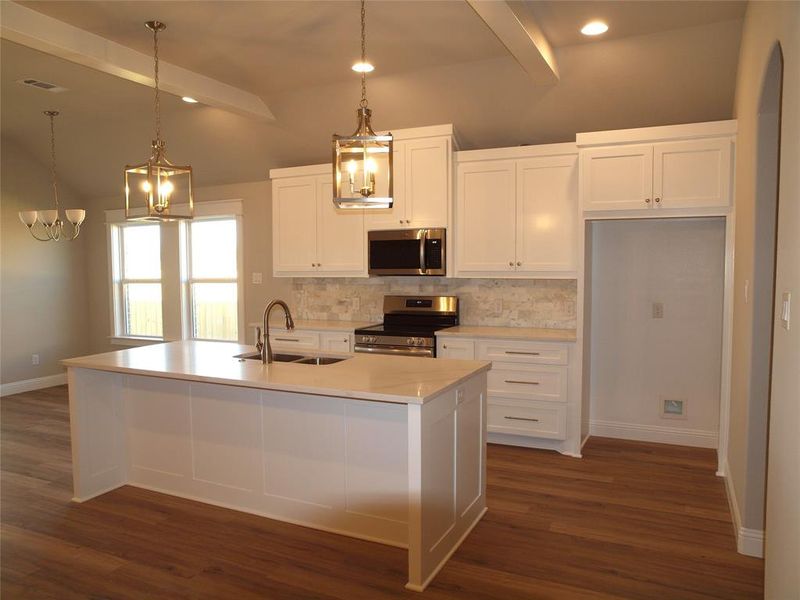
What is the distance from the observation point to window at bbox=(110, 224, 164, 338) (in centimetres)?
704

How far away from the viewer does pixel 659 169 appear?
384 centimetres

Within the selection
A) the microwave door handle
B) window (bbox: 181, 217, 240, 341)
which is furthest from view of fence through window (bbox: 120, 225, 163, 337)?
the microwave door handle

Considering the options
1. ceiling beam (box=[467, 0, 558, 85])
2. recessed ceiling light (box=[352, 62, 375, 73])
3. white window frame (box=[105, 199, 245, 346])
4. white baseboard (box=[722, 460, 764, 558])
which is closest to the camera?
white baseboard (box=[722, 460, 764, 558])

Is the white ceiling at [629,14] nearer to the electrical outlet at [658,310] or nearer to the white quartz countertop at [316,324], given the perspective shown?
Result: the electrical outlet at [658,310]

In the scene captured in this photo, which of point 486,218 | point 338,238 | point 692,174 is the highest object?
point 692,174

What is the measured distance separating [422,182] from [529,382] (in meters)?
1.80

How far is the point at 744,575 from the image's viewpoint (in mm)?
2557

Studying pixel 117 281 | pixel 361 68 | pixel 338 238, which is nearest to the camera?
pixel 361 68

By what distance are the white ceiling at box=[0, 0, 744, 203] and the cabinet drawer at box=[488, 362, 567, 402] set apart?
1852 millimetres

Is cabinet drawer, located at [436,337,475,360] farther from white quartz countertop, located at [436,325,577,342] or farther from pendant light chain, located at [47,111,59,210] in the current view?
pendant light chain, located at [47,111,59,210]

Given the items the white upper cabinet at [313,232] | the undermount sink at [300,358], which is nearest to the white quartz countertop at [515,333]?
the white upper cabinet at [313,232]

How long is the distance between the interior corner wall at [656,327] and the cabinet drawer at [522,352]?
0.63 meters

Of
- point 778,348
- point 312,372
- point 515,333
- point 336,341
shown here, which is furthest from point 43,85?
point 778,348

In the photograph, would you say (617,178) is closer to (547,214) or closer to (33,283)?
(547,214)
